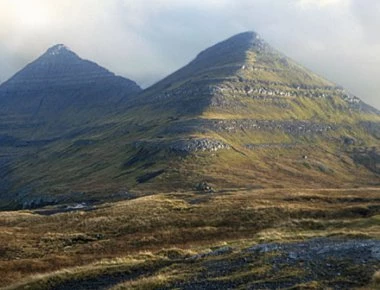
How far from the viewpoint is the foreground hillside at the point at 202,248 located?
105 ft

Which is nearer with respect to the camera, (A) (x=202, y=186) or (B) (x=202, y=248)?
(B) (x=202, y=248)

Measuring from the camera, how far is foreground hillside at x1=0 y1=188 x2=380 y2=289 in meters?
32.1

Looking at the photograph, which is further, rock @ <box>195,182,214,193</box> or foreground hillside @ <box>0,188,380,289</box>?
rock @ <box>195,182,214,193</box>

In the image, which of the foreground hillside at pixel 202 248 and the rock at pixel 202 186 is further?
the rock at pixel 202 186

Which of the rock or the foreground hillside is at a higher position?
the foreground hillside

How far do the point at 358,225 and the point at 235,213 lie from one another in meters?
19.4

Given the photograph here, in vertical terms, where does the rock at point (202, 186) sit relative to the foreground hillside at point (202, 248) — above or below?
below

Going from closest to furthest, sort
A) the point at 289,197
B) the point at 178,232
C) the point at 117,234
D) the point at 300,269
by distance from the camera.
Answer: the point at 300,269
the point at 178,232
the point at 117,234
the point at 289,197

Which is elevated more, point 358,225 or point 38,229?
point 358,225

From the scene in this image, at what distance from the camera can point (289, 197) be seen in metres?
93.8

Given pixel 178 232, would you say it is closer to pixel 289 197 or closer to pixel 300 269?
pixel 300 269

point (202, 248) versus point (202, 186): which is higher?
point (202, 248)

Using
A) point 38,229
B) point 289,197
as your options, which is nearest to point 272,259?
point 38,229

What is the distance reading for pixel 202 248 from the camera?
1884 inches
